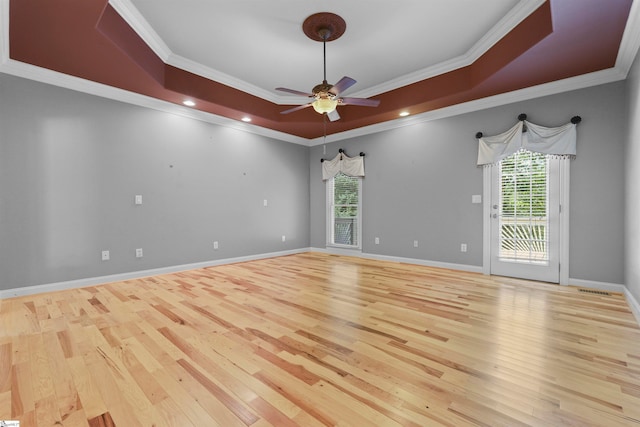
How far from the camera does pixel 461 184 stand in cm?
472

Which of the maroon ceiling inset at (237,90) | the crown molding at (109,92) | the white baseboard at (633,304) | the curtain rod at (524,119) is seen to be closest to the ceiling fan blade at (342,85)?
the maroon ceiling inset at (237,90)

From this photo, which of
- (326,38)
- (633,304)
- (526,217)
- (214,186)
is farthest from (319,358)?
(214,186)

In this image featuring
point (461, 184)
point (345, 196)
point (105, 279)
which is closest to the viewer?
point (105, 279)

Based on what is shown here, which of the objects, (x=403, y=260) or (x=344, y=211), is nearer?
(x=403, y=260)

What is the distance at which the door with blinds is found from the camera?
3.88 m

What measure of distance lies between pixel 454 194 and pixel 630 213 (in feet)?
6.81

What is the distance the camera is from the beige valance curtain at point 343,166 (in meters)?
6.03

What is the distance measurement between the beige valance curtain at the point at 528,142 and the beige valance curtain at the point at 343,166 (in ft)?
7.59

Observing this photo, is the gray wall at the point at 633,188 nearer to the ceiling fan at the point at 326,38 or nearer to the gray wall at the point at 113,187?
the ceiling fan at the point at 326,38

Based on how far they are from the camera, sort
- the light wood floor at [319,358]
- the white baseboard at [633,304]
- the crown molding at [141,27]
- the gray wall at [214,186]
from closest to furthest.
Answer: the light wood floor at [319,358] → the white baseboard at [633,304] → the crown molding at [141,27] → the gray wall at [214,186]

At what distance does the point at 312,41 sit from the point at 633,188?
12.9 feet

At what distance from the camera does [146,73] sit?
3.47 m

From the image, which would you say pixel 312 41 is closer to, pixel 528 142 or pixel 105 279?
pixel 528 142

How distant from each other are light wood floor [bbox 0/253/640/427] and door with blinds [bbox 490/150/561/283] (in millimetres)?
667
